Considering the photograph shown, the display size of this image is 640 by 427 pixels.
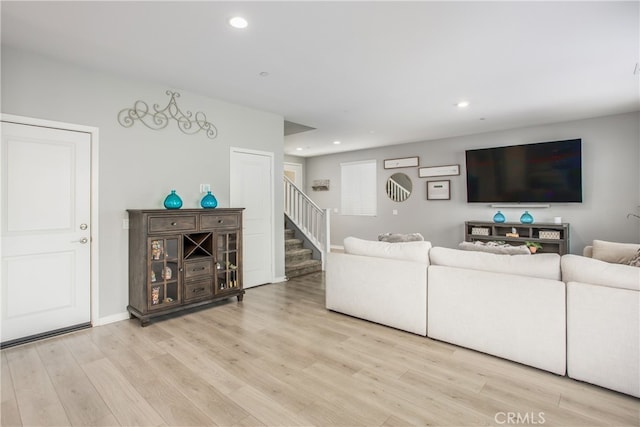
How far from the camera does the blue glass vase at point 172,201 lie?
12.2 ft

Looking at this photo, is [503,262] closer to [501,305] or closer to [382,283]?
[501,305]

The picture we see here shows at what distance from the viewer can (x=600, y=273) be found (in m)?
2.26

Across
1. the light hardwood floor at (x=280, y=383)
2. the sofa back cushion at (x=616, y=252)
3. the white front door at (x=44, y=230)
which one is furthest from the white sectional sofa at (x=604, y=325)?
the white front door at (x=44, y=230)

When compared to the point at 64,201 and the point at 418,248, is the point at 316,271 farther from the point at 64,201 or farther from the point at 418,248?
the point at 64,201

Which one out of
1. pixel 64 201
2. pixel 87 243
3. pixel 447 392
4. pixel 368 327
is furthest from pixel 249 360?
pixel 64 201

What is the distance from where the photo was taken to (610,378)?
2162 millimetres

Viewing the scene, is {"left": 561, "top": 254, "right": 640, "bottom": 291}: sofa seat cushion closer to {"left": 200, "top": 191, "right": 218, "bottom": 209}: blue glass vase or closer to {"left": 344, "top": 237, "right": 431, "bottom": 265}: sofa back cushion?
{"left": 344, "top": 237, "right": 431, "bottom": 265}: sofa back cushion

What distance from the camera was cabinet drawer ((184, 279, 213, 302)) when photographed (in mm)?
3713

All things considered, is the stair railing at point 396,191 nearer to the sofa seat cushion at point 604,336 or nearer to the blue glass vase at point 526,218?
the blue glass vase at point 526,218

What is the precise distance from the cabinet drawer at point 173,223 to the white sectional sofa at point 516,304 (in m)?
1.82

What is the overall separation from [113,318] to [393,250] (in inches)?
120

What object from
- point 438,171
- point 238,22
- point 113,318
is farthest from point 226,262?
point 438,171

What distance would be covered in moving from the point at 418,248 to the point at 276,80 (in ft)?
7.84

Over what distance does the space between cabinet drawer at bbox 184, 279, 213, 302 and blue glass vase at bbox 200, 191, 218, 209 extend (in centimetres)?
91
